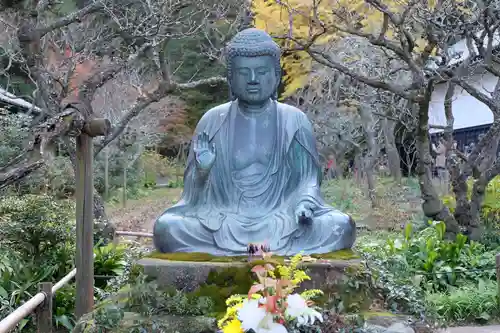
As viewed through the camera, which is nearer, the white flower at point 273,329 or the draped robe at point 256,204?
the white flower at point 273,329

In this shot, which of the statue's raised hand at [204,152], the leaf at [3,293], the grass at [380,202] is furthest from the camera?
the grass at [380,202]

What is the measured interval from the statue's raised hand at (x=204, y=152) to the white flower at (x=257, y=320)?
107 inches

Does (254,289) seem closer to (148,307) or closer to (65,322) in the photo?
(148,307)

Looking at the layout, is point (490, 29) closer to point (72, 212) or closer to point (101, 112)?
point (72, 212)

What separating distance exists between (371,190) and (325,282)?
9.59 meters

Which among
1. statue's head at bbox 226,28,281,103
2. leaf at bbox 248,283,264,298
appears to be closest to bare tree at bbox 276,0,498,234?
statue's head at bbox 226,28,281,103

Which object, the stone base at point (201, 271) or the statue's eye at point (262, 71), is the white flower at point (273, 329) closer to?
the stone base at point (201, 271)

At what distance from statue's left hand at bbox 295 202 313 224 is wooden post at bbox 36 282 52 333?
2.54 metres

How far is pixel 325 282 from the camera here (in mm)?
4508

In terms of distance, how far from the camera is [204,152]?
5238 mm

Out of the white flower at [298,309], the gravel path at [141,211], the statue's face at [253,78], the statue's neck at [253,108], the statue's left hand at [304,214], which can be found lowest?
the gravel path at [141,211]

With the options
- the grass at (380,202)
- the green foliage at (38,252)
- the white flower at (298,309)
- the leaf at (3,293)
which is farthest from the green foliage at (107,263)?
the grass at (380,202)

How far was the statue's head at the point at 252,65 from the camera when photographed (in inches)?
216

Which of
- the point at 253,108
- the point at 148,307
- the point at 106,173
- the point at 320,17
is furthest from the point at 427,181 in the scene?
the point at 106,173
